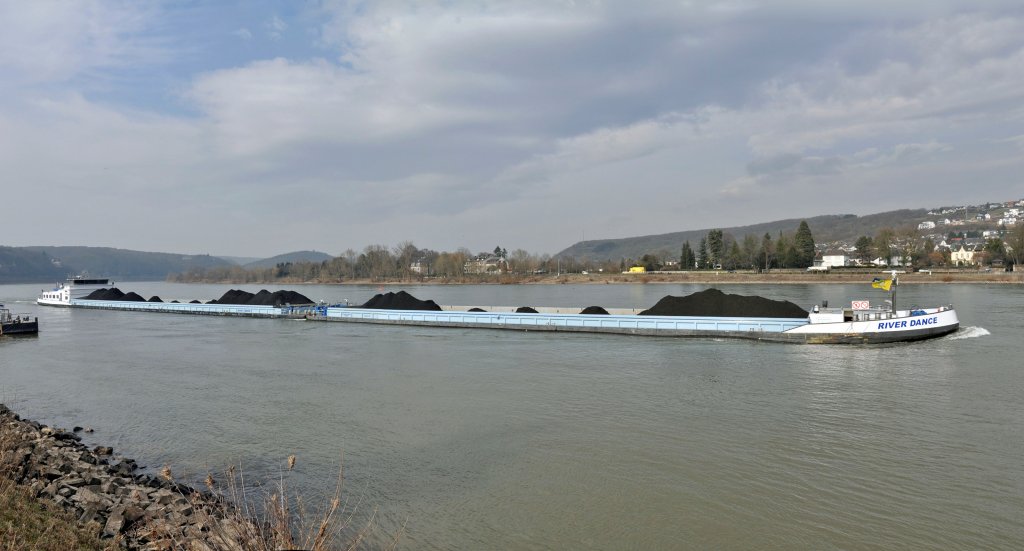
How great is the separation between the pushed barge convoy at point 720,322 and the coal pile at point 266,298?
13.6 ft

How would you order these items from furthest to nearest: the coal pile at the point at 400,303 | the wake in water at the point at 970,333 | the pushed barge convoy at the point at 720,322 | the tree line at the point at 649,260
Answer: the tree line at the point at 649,260, the coal pile at the point at 400,303, the wake in water at the point at 970,333, the pushed barge convoy at the point at 720,322

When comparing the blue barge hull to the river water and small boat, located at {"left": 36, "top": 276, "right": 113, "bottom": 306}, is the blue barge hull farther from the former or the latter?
small boat, located at {"left": 36, "top": 276, "right": 113, "bottom": 306}

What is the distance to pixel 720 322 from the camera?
26.3 metres

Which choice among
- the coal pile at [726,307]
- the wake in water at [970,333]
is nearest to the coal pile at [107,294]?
the coal pile at [726,307]

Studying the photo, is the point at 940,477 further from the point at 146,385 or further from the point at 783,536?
the point at 146,385

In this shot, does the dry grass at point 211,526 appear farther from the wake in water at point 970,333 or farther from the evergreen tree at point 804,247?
the evergreen tree at point 804,247

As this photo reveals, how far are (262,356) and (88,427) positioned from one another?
1043cm

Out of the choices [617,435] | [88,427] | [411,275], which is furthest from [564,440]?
[411,275]

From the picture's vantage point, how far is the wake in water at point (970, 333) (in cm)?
2333

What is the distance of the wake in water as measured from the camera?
23.3m

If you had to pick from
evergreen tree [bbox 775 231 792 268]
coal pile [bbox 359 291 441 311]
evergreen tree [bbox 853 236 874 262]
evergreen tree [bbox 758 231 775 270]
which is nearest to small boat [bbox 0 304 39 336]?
coal pile [bbox 359 291 441 311]

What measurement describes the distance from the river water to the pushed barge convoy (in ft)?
3.79

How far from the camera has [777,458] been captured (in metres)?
9.72

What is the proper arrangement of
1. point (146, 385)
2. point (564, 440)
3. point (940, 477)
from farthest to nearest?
point (146, 385) → point (564, 440) → point (940, 477)
